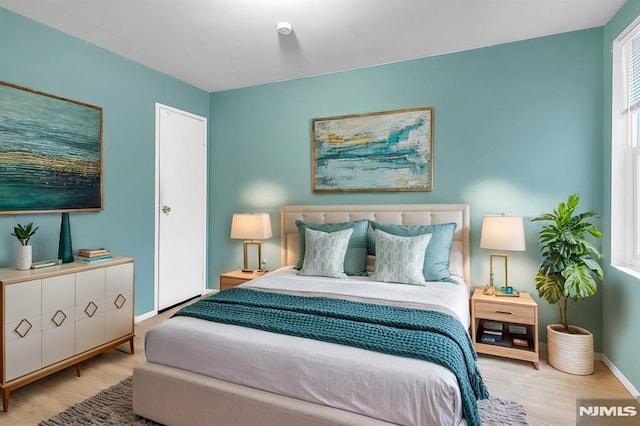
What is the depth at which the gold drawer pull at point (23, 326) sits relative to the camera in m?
2.21

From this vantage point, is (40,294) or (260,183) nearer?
(40,294)

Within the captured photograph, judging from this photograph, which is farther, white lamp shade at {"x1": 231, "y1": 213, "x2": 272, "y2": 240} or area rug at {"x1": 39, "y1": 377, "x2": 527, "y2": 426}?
white lamp shade at {"x1": 231, "y1": 213, "x2": 272, "y2": 240}

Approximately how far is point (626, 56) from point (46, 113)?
4571 mm

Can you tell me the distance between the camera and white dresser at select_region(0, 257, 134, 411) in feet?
7.15

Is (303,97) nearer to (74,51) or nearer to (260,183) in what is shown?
(260,183)

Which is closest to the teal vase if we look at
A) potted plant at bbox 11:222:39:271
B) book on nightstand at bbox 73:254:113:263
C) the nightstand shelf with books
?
book on nightstand at bbox 73:254:113:263

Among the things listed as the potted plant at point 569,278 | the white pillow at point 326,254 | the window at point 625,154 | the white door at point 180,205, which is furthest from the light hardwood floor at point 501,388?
the white pillow at point 326,254

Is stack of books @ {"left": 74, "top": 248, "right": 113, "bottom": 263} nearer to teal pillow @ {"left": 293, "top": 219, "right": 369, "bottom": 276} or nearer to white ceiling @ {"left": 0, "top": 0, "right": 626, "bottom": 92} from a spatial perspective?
teal pillow @ {"left": 293, "top": 219, "right": 369, "bottom": 276}

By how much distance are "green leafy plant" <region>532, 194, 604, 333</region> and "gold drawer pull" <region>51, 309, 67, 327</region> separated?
11.8 feet

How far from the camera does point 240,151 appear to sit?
4395 millimetres

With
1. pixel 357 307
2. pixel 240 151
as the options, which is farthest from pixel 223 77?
pixel 357 307

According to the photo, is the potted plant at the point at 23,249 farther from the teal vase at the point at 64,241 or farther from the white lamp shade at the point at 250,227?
the white lamp shade at the point at 250,227

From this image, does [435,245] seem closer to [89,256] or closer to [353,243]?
[353,243]

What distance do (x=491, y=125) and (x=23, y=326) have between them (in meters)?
3.97
